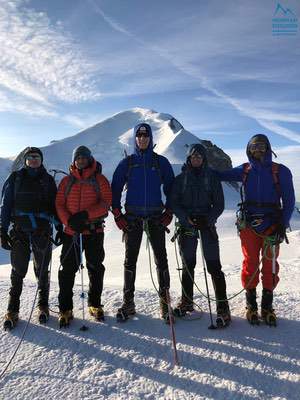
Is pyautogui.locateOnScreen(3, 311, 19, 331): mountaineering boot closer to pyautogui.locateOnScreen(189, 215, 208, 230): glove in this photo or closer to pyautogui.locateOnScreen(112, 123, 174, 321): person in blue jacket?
pyautogui.locateOnScreen(112, 123, 174, 321): person in blue jacket

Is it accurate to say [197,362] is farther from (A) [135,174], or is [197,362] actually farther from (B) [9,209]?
(B) [9,209]

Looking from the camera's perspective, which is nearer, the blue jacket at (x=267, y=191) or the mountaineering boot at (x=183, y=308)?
the blue jacket at (x=267, y=191)

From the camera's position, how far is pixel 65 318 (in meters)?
5.74

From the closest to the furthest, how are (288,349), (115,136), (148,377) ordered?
1. (148,377)
2. (288,349)
3. (115,136)

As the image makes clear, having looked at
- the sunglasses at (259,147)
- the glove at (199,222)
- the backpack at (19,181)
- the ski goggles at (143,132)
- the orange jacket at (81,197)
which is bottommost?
the glove at (199,222)

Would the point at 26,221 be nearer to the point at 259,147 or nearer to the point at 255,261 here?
the point at 255,261

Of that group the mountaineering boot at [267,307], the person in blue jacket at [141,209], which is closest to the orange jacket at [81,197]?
the person in blue jacket at [141,209]

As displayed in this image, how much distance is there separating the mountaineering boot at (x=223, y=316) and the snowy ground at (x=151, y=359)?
0.39ft

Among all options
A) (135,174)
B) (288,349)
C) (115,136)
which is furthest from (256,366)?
(115,136)

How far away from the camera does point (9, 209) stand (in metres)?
5.89

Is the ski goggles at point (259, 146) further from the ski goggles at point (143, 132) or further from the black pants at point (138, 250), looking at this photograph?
the black pants at point (138, 250)

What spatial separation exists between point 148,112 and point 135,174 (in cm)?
8118

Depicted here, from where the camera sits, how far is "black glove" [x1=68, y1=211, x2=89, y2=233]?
5469 millimetres

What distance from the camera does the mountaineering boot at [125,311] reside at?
5.89 metres
